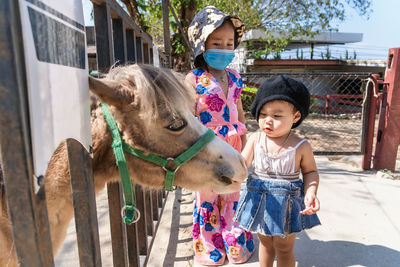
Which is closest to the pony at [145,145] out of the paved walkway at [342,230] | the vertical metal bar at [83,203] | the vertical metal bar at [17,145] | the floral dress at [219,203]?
the vertical metal bar at [83,203]

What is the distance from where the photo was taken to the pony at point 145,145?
122 cm

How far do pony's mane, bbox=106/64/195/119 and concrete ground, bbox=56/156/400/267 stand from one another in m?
1.81

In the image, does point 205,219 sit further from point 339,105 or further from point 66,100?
point 339,105

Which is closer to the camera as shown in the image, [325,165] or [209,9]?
[209,9]

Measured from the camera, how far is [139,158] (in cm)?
130

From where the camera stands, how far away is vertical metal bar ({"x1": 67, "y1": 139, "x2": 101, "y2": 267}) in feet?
3.37

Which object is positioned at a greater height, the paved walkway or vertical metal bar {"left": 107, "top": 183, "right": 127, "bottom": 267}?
vertical metal bar {"left": 107, "top": 183, "right": 127, "bottom": 267}

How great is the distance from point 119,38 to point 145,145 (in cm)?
98

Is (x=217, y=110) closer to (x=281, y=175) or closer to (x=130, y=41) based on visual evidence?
(x=281, y=175)

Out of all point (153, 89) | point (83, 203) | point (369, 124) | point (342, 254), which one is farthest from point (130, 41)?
point (369, 124)

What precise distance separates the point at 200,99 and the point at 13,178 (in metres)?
1.66

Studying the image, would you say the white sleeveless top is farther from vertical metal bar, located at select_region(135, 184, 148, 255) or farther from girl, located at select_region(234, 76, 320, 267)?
vertical metal bar, located at select_region(135, 184, 148, 255)

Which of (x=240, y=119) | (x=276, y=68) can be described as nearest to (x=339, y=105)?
(x=276, y=68)

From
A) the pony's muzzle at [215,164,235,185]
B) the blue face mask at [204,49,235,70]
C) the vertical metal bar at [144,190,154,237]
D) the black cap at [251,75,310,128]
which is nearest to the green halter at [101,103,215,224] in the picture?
the pony's muzzle at [215,164,235,185]
